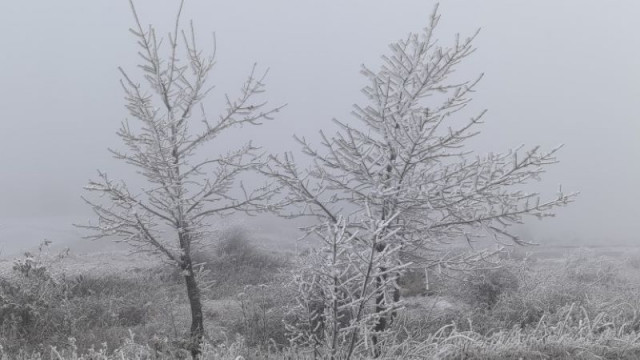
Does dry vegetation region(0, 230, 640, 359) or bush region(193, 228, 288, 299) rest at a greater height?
bush region(193, 228, 288, 299)

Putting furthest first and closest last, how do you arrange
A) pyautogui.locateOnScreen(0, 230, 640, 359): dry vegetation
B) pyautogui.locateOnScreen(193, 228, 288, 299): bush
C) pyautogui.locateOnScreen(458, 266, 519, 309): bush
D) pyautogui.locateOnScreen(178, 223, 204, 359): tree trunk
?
pyautogui.locateOnScreen(193, 228, 288, 299): bush → pyautogui.locateOnScreen(458, 266, 519, 309): bush → pyautogui.locateOnScreen(178, 223, 204, 359): tree trunk → pyautogui.locateOnScreen(0, 230, 640, 359): dry vegetation

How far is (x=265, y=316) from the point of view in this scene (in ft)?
32.5

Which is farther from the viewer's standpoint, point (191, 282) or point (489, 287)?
point (489, 287)

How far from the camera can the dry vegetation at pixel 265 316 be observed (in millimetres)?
6160

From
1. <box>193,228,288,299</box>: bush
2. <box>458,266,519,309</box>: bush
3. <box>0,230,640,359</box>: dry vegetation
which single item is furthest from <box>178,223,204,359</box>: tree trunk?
<box>458,266,519,309</box>: bush

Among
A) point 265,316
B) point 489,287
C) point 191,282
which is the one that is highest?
point 191,282

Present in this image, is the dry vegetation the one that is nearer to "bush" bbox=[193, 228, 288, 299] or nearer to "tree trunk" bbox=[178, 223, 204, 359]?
"bush" bbox=[193, 228, 288, 299]

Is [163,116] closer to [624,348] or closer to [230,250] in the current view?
[624,348]

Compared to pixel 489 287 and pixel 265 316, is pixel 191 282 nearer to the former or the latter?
pixel 265 316

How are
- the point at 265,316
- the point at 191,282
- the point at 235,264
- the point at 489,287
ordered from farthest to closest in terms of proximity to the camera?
the point at 235,264, the point at 489,287, the point at 265,316, the point at 191,282

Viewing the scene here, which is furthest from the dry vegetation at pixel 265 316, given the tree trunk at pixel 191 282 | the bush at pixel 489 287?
the tree trunk at pixel 191 282

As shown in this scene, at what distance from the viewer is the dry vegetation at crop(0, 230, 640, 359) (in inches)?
243

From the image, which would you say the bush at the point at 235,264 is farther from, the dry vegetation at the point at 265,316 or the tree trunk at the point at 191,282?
the tree trunk at the point at 191,282

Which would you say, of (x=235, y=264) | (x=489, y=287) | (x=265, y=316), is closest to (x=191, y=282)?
(x=265, y=316)
